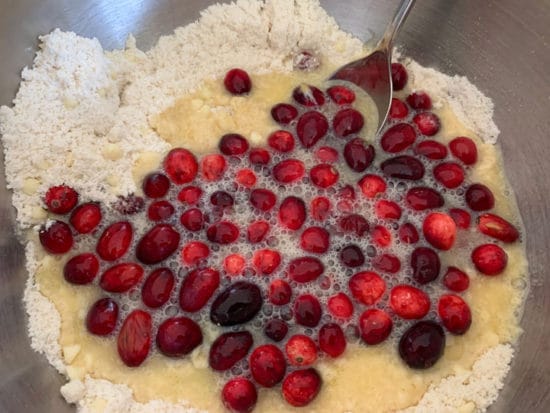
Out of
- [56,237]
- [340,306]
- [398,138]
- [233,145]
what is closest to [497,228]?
[398,138]

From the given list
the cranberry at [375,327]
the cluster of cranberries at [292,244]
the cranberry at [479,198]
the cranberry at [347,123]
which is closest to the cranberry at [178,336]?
the cluster of cranberries at [292,244]

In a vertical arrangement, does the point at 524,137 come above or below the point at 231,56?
above

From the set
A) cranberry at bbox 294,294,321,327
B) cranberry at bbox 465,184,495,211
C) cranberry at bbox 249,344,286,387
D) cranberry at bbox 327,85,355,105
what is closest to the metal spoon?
cranberry at bbox 327,85,355,105

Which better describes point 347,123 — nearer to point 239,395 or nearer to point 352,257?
point 352,257

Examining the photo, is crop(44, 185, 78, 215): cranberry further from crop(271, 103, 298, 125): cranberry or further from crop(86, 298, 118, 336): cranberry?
crop(271, 103, 298, 125): cranberry

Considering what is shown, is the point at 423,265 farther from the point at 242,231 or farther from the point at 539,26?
the point at 539,26

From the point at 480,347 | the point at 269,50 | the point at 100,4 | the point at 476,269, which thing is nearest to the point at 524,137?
the point at 476,269

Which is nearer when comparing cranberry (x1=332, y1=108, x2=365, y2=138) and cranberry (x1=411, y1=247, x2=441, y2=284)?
cranberry (x1=411, y1=247, x2=441, y2=284)
